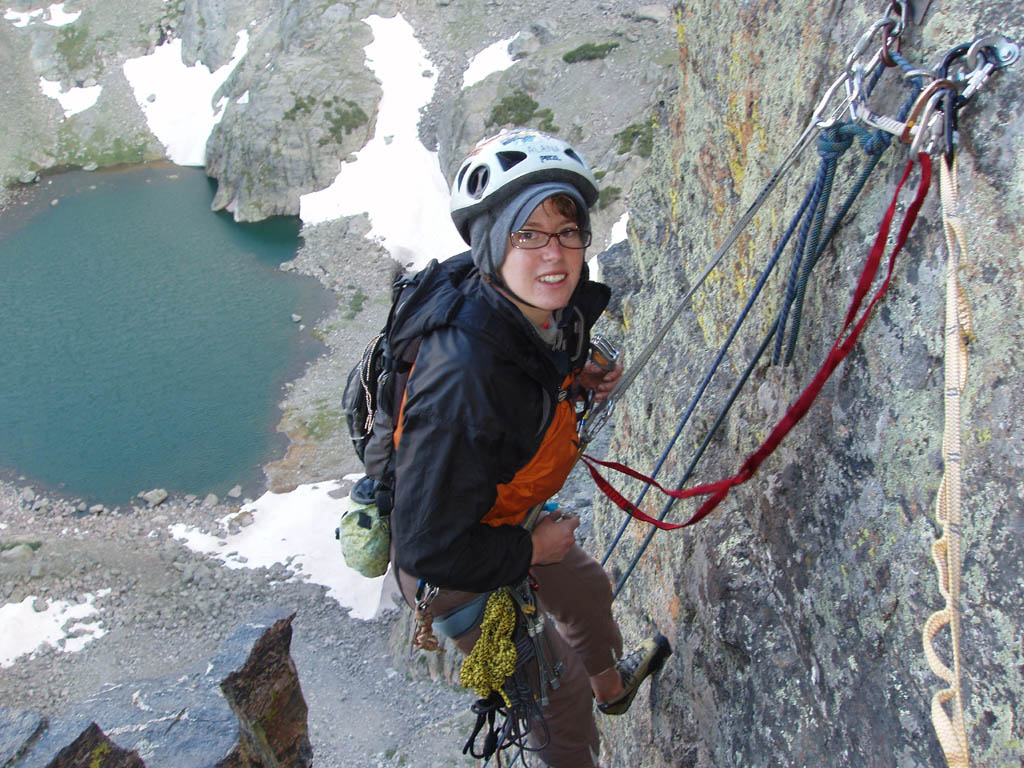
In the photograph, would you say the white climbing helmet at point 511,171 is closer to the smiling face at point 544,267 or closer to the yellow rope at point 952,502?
the smiling face at point 544,267

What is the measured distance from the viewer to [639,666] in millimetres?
5316

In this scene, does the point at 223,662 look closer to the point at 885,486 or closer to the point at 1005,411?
the point at 885,486

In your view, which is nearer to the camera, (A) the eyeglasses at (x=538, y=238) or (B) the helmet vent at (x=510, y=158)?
(A) the eyeglasses at (x=538, y=238)

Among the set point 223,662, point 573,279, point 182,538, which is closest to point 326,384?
point 182,538

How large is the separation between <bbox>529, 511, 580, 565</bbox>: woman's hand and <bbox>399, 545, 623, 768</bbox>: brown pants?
453 mm

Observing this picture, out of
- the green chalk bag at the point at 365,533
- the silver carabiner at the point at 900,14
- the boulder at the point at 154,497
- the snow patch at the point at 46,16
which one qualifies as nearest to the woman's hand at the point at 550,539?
the green chalk bag at the point at 365,533

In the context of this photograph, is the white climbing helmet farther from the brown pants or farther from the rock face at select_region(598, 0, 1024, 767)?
the brown pants

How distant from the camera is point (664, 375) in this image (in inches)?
251

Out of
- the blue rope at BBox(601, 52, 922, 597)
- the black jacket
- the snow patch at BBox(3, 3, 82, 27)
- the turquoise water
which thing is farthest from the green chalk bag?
the snow patch at BBox(3, 3, 82, 27)

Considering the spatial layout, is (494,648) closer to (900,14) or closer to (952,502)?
(952,502)

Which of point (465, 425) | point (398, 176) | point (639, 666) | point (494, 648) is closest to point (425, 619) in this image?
point (494, 648)

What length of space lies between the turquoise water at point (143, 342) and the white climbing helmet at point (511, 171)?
29.4 meters

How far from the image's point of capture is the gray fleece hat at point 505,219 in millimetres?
3666

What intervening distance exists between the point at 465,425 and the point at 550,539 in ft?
4.51
